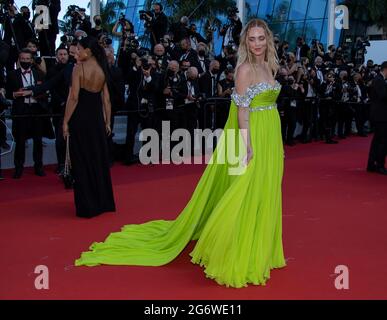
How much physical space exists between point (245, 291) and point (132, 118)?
20.5 ft

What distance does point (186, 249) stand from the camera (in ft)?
14.1

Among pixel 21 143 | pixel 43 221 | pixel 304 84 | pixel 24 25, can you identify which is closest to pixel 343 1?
pixel 304 84

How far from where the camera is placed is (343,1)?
32906 millimetres

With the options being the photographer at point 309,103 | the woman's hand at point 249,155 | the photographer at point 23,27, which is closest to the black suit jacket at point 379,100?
the photographer at point 309,103

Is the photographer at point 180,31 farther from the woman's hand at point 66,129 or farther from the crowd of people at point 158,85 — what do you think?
the woman's hand at point 66,129

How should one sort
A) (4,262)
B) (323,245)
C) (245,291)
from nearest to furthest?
(245,291), (4,262), (323,245)

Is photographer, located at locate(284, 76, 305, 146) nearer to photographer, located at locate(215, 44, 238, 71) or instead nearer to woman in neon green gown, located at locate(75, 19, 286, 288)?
photographer, located at locate(215, 44, 238, 71)

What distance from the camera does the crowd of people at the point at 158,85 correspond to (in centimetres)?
798

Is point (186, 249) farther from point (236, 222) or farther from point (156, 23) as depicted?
point (156, 23)

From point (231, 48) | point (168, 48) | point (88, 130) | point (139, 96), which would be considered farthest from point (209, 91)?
point (88, 130)

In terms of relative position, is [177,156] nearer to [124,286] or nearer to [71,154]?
[71,154]

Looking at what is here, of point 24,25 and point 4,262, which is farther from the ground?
point 24,25

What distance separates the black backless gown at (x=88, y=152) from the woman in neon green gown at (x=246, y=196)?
1489 millimetres

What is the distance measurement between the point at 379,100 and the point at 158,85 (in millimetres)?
3468
